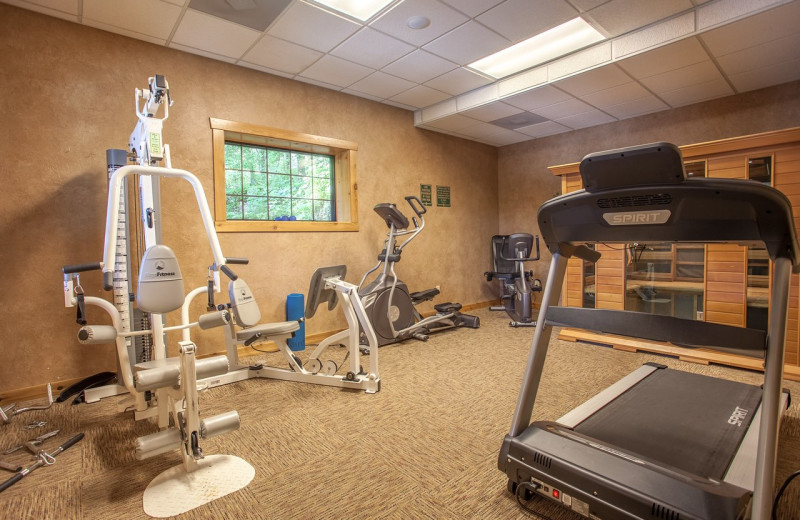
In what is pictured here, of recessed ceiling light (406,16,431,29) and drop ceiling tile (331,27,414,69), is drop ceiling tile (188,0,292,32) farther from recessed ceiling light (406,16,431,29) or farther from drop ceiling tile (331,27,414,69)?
recessed ceiling light (406,16,431,29)

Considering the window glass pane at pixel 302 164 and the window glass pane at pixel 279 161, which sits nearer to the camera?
the window glass pane at pixel 279 161

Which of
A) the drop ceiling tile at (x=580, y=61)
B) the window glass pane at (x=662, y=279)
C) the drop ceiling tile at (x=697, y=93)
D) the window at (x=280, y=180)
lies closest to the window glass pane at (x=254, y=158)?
the window at (x=280, y=180)

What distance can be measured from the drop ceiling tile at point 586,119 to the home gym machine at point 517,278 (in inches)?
66.1

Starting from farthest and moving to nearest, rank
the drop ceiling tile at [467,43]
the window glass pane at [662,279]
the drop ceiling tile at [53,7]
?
1. the window glass pane at [662,279]
2. the drop ceiling tile at [467,43]
3. the drop ceiling tile at [53,7]

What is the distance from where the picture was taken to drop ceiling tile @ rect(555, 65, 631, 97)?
382 centimetres

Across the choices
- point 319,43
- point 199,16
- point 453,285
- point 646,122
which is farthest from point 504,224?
point 199,16

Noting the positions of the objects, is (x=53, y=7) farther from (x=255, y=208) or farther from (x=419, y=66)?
(x=419, y=66)

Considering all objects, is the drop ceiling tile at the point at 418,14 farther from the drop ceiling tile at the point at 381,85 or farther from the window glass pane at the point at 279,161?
the window glass pane at the point at 279,161

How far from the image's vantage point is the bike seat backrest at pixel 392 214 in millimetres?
4242

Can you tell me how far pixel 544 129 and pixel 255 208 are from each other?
423 cm

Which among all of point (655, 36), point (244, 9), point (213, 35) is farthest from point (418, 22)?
point (655, 36)

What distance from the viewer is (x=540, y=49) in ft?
12.6

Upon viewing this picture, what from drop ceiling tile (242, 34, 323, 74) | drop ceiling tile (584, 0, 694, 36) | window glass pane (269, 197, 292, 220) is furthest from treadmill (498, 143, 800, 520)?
window glass pane (269, 197, 292, 220)

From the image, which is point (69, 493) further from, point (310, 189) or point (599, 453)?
point (310, 189)
